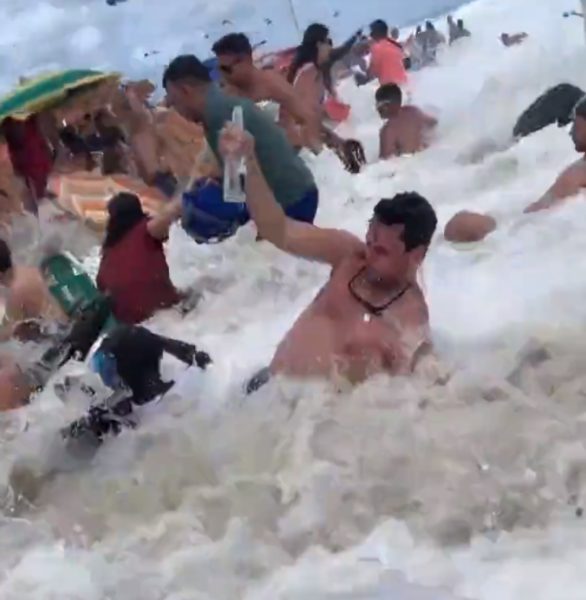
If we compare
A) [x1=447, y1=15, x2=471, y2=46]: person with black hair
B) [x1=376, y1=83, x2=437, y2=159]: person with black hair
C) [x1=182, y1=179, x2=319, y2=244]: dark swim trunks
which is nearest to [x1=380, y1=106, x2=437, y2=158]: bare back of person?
[x1=376, y1=83, x2=437, y2=159]: person with black hair

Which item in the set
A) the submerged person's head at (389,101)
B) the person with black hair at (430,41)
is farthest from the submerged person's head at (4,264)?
the person with black hair at (430,41)

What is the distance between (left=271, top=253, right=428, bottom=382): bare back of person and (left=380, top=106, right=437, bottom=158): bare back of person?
3.21m

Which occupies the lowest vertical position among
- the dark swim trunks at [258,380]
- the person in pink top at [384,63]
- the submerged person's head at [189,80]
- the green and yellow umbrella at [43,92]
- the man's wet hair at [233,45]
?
the person in pink top at [384,63]

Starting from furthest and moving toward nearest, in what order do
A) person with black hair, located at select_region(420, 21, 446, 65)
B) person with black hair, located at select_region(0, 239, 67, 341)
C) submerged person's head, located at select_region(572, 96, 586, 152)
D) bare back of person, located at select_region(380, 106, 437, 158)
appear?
person with black hair, located at select_region(420, 21, 446, 65) → bare back of person, located at select_region(380, 106, 437, 158) → submerged person's head, located at select_region(572, 96, 586, 152) → person with black hair, located at select_region(0, 239, 67, 341)

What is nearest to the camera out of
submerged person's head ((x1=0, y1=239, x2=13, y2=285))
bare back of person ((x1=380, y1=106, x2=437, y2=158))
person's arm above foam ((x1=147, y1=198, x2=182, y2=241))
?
submerged person's head ((x1=0, y1=239, x2=13, y2=285))

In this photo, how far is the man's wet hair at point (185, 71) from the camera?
3133mm

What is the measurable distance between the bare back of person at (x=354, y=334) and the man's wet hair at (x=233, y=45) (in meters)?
1.33

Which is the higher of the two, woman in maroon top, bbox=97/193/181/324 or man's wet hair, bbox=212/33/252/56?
man's wet hair, bbox=212/33/252/56

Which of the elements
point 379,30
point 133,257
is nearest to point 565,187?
point 133,257

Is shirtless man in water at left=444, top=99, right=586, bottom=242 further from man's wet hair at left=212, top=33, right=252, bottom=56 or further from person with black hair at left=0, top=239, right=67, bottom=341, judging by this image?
person with black hair at left=0, top=239, right=67, bottom=341

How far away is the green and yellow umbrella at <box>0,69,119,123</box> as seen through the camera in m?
Answer: 4.14

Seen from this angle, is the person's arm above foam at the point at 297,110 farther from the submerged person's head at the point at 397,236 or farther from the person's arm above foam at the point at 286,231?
the submerged person's head at the point at 397,236

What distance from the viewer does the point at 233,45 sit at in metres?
3.64

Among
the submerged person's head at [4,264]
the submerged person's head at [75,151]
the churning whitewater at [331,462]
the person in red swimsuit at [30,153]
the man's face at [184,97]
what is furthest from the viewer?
the submerged person's head at [75,151]
